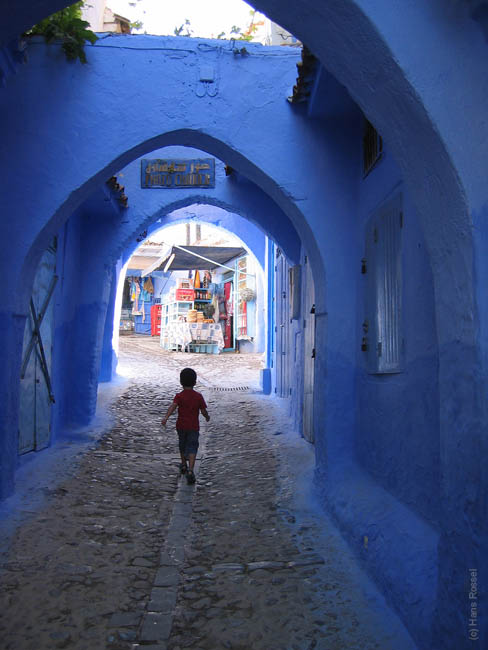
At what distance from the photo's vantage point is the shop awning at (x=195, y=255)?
51.3ft

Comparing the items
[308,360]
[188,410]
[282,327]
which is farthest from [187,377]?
[282,327]

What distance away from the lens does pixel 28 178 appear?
4.80m

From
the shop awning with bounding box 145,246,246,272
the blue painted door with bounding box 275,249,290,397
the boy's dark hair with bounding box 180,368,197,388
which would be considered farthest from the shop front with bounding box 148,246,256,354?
the boy's dark hair with bounding box 180,368,197,388

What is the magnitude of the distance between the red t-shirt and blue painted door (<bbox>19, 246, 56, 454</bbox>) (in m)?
1.47

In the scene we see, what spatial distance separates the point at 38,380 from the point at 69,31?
3.37 metres

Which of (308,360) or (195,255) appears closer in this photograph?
(308,360)

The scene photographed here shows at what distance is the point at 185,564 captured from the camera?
11.8ft

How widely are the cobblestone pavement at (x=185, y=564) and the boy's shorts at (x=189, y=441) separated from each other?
0.31 m

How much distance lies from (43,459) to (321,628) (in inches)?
154

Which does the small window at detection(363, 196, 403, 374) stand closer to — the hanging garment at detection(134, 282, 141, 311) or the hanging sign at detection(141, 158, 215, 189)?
the hanging sign at detection(141, 158, 215, 189)

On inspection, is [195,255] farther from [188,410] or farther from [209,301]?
[188,410]

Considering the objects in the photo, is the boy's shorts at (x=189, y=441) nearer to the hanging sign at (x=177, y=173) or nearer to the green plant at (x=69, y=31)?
the green plant at (x=69, y=31)

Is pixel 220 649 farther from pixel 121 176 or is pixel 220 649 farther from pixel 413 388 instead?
pixel 121 176

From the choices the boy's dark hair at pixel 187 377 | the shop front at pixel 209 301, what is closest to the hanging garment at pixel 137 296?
the shop front at pixel 209 301
